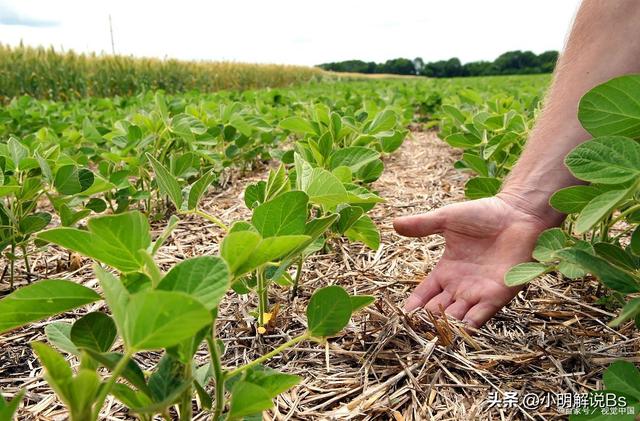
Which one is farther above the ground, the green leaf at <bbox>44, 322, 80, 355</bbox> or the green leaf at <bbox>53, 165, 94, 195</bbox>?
the green leaf at <bbox>53, 165, 94, 195</bbox>

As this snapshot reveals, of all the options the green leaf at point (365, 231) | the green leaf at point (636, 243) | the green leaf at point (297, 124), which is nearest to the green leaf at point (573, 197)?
the green leaf at point (636, 243)

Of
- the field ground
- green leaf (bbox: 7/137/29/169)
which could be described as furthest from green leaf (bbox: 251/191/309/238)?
green leaf (bbox: 7/137/29/169)

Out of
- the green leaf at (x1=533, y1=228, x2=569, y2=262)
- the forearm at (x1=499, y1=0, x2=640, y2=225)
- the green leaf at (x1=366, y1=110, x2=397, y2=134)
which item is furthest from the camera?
the green leaf at (x1=366, y1=110, x2=397, y2=134)

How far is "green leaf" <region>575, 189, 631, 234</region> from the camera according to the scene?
0.64 meters

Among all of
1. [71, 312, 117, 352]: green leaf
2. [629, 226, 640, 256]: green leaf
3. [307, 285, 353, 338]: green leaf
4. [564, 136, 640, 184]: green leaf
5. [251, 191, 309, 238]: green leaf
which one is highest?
[564, 136, 640, 184]: green leaf

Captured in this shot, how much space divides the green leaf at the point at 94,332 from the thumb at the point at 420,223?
0.84 meters

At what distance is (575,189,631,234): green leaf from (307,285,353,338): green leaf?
0.35 metres

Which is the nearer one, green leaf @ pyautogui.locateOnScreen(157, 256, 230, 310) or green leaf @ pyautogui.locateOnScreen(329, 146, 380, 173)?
green leaf @ pyautogui.locateOnScreen(157, 256, 230, 310)

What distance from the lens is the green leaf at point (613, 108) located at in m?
0.73

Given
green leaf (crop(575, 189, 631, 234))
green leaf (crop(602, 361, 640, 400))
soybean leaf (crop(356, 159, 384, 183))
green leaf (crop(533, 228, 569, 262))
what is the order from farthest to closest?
soybean leaf (crop(356, 159, 384, 183)), green leaf (crop(533, 228, 569, 262)), green leaf (crop(602, 361, 640, 400)), green leaf (crop(575, 189, 631, 234))

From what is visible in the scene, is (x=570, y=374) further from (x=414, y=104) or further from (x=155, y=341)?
(x=414, y=104)

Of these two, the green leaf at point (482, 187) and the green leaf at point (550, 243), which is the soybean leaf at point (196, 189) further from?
the green leaf at point (482, 187)

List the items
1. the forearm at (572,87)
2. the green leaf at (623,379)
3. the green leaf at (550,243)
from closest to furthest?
the green leaf at (623,379)
the green leaf at (550,243)
the forearm at (572,87)

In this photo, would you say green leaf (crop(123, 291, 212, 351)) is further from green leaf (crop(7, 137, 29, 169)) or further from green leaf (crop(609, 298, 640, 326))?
green leaf (crop(7, 137, 29, 169))
